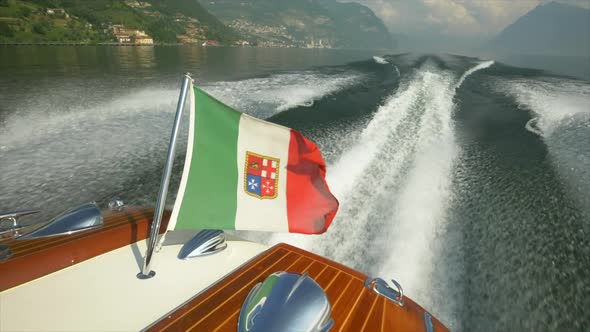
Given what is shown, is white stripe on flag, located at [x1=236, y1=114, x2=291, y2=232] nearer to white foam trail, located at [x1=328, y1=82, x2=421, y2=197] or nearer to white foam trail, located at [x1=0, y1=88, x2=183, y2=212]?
white foam trail, located at [x1=328, y1=82, x2=421, y2=197]

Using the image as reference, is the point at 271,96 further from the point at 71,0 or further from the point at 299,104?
the point at 71,0

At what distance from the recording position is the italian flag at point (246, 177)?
214cm

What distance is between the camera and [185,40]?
99.2 metres

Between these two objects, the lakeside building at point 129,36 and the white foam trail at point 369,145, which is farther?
the lakeside building at point 129,36

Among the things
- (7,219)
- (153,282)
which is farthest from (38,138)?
(153,282)

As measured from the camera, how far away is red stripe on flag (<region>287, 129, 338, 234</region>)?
7.87ft

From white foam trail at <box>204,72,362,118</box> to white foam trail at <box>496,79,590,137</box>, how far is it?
6.88m

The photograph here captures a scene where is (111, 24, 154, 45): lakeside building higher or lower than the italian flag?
higher

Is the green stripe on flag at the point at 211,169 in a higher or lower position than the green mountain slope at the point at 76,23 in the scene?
lower

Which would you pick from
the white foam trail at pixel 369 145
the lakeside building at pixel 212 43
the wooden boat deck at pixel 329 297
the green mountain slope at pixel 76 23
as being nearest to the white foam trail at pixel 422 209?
the white foam trail at pixel 369 145

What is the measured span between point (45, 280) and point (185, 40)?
367 feet

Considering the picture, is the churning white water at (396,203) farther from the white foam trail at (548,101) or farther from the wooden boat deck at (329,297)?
the white foam trail at (548,101)

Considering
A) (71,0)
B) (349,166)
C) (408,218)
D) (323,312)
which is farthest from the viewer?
(71,0)

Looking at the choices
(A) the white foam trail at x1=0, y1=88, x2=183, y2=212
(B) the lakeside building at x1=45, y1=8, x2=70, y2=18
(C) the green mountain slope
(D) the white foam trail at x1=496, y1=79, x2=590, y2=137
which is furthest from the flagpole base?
(B) the lakeside building at x1=45, y1=8, x2=70, y2=18
